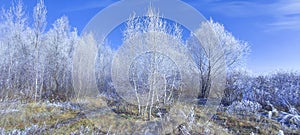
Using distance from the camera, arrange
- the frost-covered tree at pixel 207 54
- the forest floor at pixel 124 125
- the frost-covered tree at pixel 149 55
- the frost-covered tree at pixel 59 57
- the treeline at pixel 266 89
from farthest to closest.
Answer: the frost-covered tree at pixel 59 57 < the frost-covered tree at pixel 207 54 < the treeline at pixel 266 89 < the frost-covered tree at pixel 149 55 < the forest floor at pixel 124 125

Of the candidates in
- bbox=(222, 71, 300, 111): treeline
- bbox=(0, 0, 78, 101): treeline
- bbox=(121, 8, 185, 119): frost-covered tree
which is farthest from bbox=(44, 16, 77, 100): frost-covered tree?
bbox=(222, 71, 300, 111): treeline

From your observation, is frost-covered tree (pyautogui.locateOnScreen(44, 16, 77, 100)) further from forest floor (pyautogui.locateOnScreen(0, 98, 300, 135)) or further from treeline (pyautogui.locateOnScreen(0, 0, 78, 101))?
forest floor (pyautogui.locateOnScreen(0, 98, 300, 135))

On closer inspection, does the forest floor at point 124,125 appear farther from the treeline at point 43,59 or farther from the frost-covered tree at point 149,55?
the treeline at point 43,59

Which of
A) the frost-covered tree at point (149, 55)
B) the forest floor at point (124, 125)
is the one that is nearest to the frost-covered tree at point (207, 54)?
the frost-covered tree at point (149, 55)

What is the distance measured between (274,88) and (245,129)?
25.8 feet

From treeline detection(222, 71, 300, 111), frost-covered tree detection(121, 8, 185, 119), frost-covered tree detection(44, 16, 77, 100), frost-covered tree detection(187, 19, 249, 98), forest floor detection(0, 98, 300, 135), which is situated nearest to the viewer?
forest floor detection(0, 98, 300, 135)

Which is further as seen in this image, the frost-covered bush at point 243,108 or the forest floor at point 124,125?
the frost-covered bush at point 243,108

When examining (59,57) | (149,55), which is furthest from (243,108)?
(59,57)

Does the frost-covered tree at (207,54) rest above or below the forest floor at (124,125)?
above

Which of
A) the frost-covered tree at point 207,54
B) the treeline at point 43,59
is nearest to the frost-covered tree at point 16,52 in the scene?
the treeline at point 43,59

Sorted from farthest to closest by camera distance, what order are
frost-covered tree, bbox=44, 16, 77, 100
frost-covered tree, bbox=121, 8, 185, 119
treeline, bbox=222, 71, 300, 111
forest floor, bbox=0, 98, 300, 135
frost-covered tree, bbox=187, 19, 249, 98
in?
frost-covered tree, bbox=44, 16, 77, 100
frost-covered tree, bbox=187, 19, 249, 98
treeline, bbox=222, 71, 300, 111
frost-covered tree, bbox=121, 8, 185, 119
forest floor, bbox=0, 98, 300, 135

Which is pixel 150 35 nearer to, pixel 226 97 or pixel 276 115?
pixel 276 115

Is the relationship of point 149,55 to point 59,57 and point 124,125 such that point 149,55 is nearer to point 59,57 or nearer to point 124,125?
point 124,125

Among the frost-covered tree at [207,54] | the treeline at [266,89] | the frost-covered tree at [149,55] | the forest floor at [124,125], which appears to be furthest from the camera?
the frost-covered tree at [207,54]
